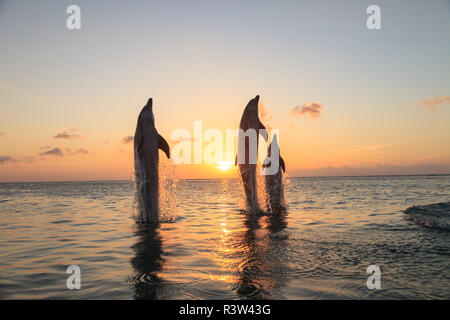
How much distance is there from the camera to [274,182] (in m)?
15.3

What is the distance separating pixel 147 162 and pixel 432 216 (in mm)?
11840

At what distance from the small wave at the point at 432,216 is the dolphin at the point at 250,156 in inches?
249

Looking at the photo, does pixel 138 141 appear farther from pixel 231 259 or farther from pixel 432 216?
pixel 432 216

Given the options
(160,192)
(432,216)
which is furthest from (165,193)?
(432,216)

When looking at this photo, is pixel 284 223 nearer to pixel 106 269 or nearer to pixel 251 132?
pixel 251 132

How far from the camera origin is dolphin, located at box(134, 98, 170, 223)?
12.0 metres

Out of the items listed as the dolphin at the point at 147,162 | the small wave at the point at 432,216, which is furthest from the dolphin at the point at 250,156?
the small wave at the point at 432,216

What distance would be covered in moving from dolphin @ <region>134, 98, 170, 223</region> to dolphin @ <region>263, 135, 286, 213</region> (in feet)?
17.8

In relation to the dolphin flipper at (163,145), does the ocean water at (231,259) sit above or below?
below

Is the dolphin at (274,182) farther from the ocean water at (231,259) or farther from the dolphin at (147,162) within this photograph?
the dolphin at (147,162)

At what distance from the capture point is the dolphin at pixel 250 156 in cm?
1375

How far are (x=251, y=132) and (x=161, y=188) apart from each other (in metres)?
4.71

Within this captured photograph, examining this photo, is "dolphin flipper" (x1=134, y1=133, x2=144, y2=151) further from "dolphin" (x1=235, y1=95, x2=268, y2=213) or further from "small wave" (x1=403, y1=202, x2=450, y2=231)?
"small wave" (x1=403, y1=202, x2=450, y2=231)
